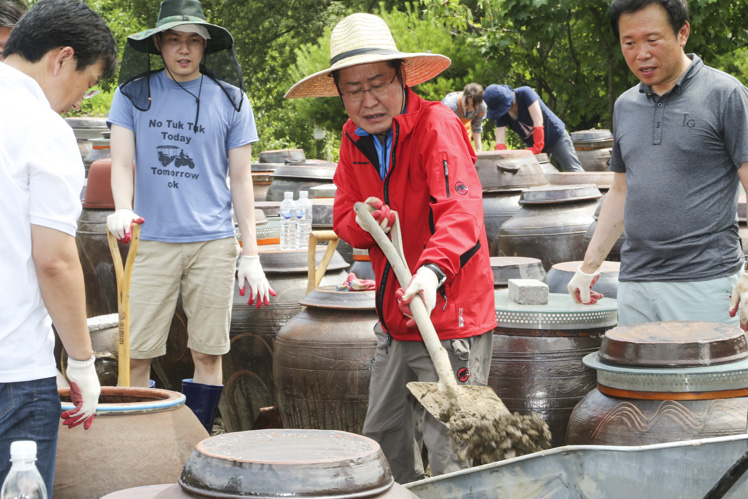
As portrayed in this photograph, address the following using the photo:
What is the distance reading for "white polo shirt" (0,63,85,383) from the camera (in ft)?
7.71

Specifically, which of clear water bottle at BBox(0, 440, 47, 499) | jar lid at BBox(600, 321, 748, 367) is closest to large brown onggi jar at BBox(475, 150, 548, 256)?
jar lid at BBox(600, 321, 748, 367)

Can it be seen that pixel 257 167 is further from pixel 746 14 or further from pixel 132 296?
pixel 746 14

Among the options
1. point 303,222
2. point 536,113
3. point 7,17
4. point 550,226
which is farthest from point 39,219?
point 536,113

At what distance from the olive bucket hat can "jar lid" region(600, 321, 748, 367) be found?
7.22ft

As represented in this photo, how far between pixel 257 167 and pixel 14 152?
9.08 m

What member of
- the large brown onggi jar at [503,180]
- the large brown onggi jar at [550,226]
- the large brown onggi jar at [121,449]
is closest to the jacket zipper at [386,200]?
the large brown onggi jar at [121,449]

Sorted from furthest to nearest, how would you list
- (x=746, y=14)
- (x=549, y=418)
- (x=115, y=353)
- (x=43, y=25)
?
(x=746, y=14) < (x=115, y=353) < (x=549, y=418) < (x=43, y=25)

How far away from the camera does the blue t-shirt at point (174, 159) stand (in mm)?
4543

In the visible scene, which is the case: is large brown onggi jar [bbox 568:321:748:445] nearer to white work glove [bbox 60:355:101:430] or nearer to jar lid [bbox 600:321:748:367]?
jar lid [bbox 600:321:748:367]

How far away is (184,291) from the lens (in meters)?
4.68

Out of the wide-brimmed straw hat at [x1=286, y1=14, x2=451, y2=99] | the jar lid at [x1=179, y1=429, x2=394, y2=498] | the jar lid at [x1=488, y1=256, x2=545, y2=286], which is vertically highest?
the wide-brimmed straw hat at [x1=286, y1=14, x2=451, y2=99]

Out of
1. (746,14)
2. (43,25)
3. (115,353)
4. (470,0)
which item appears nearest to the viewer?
(43,25)

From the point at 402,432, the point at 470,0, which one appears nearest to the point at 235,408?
the point at 402,432

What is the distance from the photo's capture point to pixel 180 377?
19.0 ft
